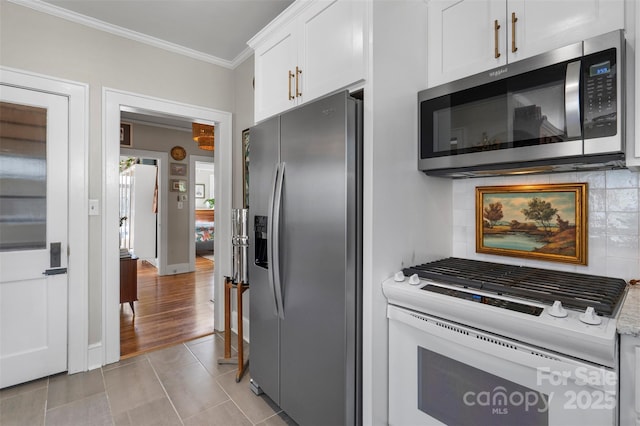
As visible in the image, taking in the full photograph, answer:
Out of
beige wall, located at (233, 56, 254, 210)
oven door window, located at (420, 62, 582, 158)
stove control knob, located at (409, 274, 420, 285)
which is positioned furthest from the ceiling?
stove control knob, located at (409, 274, 420, 285)

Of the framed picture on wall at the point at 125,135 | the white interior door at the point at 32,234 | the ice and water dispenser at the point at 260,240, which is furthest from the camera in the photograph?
the framed picture on wall at the point at 125,135

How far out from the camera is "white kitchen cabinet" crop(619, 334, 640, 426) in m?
0.92

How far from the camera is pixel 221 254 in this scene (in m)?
3.17

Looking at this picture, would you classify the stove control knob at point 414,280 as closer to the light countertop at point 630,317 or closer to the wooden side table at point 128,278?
the light countertop at point 630,317

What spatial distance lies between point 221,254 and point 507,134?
268 cm

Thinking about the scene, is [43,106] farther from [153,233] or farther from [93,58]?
[153,233]

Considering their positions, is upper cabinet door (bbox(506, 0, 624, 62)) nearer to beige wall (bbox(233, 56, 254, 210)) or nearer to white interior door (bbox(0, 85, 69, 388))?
beige wall (bbox(233, 56, 254, 210))

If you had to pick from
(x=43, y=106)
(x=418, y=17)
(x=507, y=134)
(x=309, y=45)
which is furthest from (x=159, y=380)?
(x=418, y=17)

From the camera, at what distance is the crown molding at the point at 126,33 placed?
2.25 m

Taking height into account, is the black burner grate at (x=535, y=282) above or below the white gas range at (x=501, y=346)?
above

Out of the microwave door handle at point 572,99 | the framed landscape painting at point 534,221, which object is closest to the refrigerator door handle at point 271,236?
the framed landscape painting at point 534,221

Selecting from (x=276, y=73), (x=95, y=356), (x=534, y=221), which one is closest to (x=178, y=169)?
(x=95, y=356)

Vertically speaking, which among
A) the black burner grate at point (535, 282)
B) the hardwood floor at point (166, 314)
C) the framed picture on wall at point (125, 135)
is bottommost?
the hardwood floor at point (166, 314)

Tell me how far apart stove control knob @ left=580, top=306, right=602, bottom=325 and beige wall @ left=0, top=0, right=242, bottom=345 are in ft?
9.86
